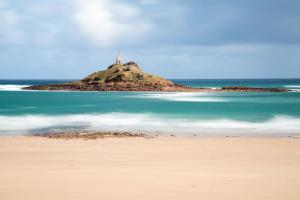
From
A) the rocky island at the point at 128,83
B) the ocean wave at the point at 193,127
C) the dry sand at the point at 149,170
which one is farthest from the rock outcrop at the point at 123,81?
the dry sand at the point at 149,170

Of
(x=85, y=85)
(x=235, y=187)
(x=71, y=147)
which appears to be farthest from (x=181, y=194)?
(x=85, y=85)

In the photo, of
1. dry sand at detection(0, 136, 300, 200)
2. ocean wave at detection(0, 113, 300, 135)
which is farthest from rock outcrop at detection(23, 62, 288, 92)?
dry sand at detection(0, 136, 300, 200)

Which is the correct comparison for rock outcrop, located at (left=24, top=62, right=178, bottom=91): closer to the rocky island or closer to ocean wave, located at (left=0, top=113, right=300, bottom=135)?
the rocky island

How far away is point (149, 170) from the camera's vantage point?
10016 mm

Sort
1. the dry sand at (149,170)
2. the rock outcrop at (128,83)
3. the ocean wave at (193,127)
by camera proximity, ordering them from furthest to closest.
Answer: the rock outcrop at (128,83) < the ocean wave at (193,127) < the dry sand at (149,170)

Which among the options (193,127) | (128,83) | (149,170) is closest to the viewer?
(149,170)

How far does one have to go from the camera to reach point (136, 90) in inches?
3061

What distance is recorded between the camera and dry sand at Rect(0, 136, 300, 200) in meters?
8.01

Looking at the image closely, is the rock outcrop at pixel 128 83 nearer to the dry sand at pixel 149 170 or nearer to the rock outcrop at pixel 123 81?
the rock outcrop at pixel 123 81

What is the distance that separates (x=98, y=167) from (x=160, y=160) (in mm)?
1991

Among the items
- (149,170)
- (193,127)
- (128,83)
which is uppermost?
(128,83)

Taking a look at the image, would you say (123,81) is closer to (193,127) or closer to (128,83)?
(128,83)

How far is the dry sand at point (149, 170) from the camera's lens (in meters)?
8.01

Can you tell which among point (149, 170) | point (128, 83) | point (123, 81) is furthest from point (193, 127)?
point (123, 81)
